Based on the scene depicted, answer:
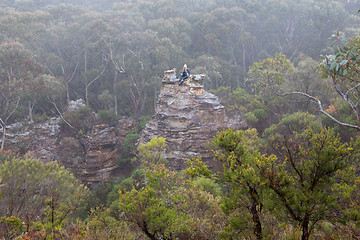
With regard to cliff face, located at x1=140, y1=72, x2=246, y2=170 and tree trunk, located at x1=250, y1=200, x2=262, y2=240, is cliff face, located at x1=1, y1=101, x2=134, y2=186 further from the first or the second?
tree trunk, located at x1=250, y1=200, x2=262, y2=240

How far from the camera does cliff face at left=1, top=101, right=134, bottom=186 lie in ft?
65.7

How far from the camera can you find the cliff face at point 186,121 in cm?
1794

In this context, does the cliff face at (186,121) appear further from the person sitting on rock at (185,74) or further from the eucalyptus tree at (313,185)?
the eucalyptus tree at (313,185)

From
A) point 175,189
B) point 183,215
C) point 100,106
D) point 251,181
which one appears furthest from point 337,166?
point 100,106

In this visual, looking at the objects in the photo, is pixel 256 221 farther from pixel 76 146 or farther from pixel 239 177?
pixel 76 146

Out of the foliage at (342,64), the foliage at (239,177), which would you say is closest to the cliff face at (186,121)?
the foliage at (342,64)

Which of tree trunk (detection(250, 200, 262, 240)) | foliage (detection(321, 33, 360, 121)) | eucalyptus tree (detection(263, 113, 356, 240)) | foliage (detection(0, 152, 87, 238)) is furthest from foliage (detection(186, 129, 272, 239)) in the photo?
foliage (detection(0, 152, 87, 238))

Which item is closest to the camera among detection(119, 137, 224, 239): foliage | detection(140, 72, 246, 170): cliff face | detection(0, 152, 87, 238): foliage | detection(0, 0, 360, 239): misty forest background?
detection(0, 0, 360, 239): misty forest background

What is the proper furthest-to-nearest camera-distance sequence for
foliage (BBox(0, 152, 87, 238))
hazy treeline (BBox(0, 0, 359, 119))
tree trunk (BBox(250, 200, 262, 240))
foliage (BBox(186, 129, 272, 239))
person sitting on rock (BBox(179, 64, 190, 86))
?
hazy treeline (BBox(0, 0, 359, 119)) → person sitting on rock (BBox(179, 64, 190, 86)) → foliage (BBox(0, 152, 87, 238)) → tree trunk (BBox(250, 200, 262, 240)) → foliage (BBox(186, 129, 272, 239))

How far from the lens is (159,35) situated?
96.0 ft

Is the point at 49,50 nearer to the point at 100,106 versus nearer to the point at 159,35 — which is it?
the point at 100,106

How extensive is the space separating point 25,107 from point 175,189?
65.5 ft

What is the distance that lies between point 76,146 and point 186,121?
1055cm

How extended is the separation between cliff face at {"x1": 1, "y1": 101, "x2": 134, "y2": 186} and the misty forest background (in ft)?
5.04
